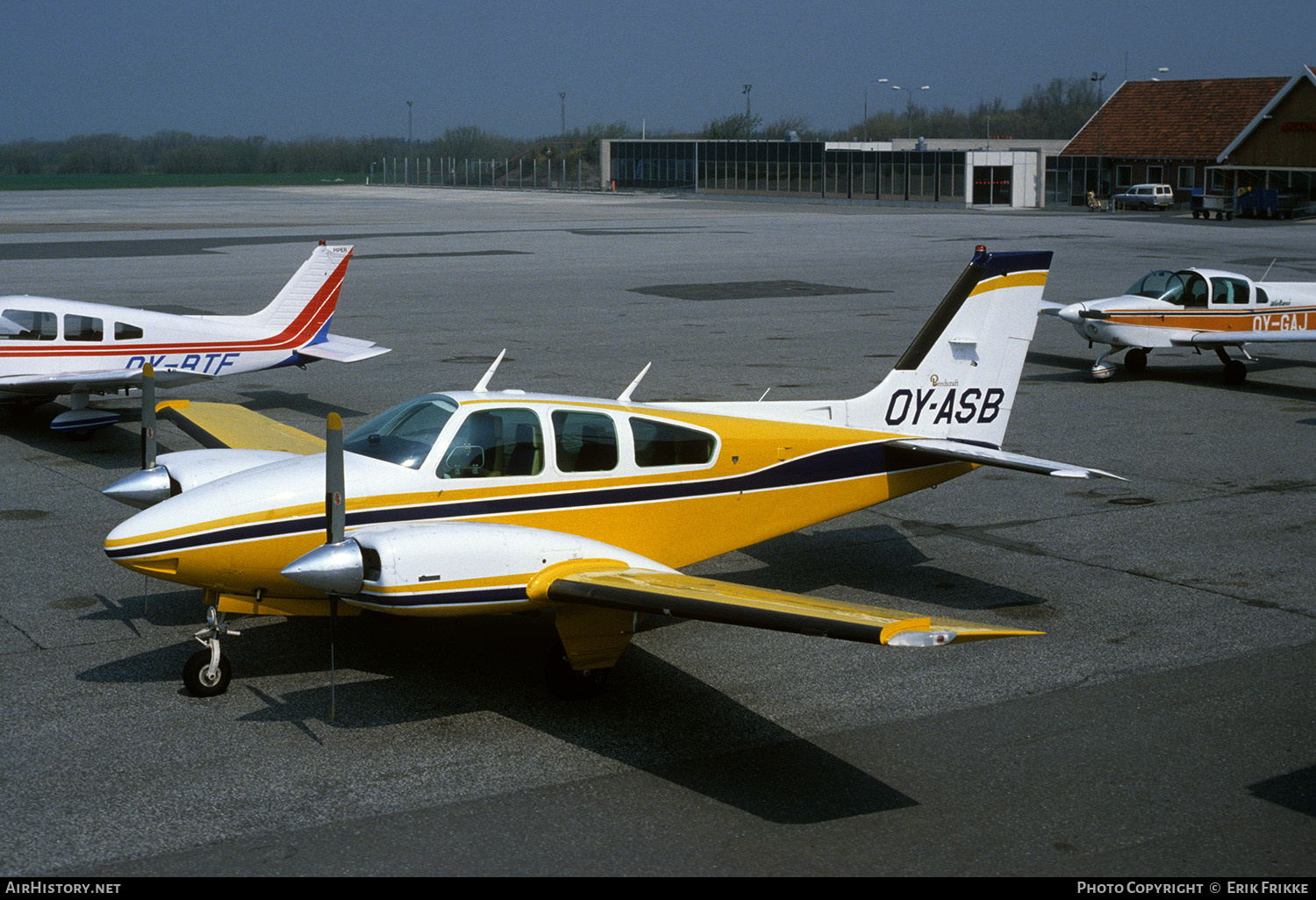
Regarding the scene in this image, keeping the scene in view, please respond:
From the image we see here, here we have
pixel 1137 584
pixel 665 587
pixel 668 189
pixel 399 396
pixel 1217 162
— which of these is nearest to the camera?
pixel 665 587

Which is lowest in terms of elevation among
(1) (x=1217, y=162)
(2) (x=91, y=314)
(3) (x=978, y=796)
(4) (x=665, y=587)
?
(3) (x=978, y=796)

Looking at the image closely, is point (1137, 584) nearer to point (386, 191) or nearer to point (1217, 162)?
point (1217, 162)

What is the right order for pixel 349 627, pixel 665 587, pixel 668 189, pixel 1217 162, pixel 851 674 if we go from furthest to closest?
pixel 668 189 → pixel 1217 162 → pixel 349 627 → pixel 851 674 → pixel 665 587

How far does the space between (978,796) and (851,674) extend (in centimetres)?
223

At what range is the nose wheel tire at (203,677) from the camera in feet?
29.7

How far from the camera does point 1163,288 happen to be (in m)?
23.9

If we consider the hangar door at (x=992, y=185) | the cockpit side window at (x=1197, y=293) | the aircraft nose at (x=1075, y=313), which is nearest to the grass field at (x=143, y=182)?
the hangar door at (x=992, y=185)

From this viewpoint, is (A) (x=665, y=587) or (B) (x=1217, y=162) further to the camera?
(B) (x=1217, y=162)

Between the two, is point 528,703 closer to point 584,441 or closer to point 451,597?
point 451,597

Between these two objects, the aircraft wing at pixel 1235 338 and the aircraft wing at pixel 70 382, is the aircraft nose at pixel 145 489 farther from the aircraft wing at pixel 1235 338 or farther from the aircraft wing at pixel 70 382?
the aircraft wing at pixel 1235 338

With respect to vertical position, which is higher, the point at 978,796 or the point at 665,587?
the point at 665,587

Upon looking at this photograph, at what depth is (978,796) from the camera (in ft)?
25.1

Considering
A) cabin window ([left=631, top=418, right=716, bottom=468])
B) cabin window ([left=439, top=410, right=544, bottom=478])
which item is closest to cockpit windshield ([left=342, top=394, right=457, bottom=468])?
cabin window ([left=439, top=410, right=544, bottom=478])

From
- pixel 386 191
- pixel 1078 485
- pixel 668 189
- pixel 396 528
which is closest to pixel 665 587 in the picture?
pixel 396 528
